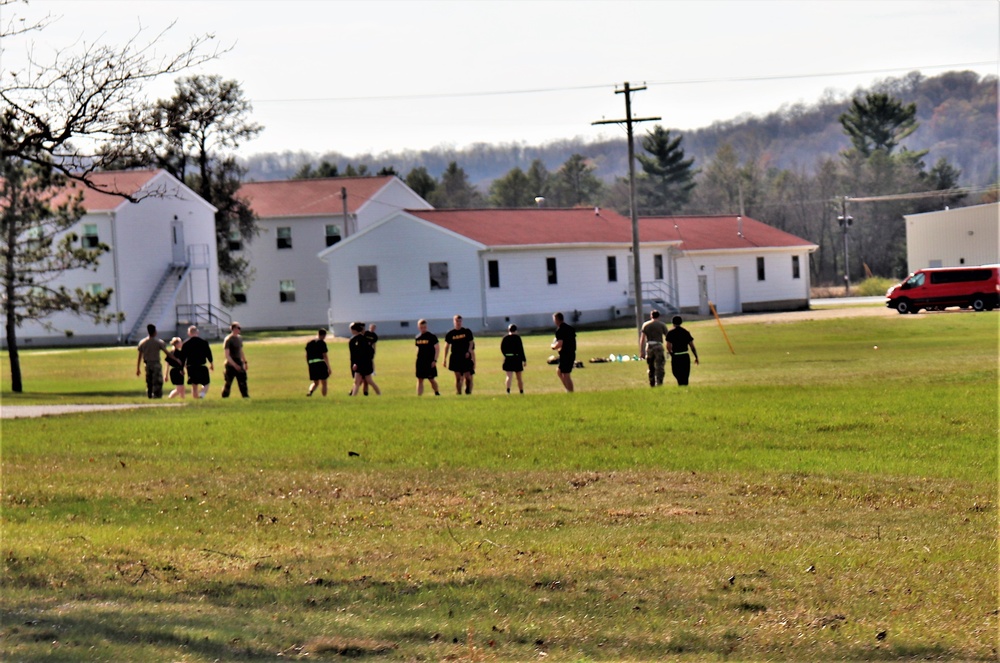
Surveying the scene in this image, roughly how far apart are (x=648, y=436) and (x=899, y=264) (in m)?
59.7

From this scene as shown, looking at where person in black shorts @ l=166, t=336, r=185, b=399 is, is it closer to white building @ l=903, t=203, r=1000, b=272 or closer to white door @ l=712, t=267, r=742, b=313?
white building @ l=903, t=203, r=1000, b=272

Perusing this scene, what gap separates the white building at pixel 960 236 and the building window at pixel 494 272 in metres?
31.8

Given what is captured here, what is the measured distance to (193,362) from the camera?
89.6 feet

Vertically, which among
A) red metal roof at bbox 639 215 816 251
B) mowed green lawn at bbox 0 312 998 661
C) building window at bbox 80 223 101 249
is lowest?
mowed green lawn at bbox 0 312 998 661

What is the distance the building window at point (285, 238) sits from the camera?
236 feet

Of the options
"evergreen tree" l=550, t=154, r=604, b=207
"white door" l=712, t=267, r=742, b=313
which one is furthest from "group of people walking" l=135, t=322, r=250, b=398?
"evergreen tree" l=550, t=154, r=604, b=207

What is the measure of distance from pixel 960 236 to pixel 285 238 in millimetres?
51671

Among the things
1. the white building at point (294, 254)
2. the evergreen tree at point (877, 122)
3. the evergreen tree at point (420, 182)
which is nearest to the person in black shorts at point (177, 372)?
the white building at point (294, 254)

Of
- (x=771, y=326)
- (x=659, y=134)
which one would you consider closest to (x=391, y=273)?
(x=771, y=326)

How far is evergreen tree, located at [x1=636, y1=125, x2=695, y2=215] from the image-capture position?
119 metres

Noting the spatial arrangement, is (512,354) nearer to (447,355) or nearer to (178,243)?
(447,355)

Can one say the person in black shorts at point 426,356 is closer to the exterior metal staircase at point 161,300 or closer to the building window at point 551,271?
the building window at point 551,271

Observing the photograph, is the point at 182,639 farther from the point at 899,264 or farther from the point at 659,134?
the point at 659,134

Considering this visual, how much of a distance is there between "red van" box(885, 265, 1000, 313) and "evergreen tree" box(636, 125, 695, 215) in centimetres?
6367
